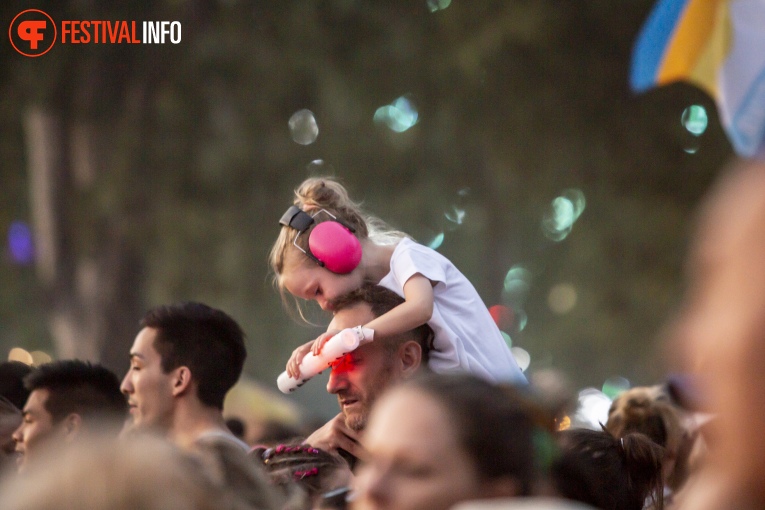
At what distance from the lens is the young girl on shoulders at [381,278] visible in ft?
12.1

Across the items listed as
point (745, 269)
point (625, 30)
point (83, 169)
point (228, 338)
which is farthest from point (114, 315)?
point (745, 269)

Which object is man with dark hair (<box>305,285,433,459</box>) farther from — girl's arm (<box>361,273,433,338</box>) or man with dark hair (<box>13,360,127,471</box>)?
man with dark hair (<box>13,360,127,471</box>)

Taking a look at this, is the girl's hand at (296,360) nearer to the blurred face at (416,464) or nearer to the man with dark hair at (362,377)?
the man with dark hair at (362,377)

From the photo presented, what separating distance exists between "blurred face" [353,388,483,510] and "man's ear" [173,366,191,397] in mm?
2638

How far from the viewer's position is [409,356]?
3.78 meters

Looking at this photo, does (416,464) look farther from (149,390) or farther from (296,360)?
(149,390)

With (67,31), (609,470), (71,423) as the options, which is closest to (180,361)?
(71,423)

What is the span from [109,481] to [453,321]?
2.74 metres

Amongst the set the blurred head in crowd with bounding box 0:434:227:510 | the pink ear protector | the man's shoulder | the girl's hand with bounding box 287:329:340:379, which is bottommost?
the man's shoulder

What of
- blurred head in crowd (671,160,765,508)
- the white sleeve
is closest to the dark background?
the white sleeve

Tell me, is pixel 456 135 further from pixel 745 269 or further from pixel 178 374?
pixel 745 269

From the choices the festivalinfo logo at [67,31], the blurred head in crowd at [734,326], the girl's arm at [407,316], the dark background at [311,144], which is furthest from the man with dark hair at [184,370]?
the festivalinfo logo at [67,31]

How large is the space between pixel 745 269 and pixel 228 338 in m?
4.04

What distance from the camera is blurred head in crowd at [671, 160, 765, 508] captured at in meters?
0.88
